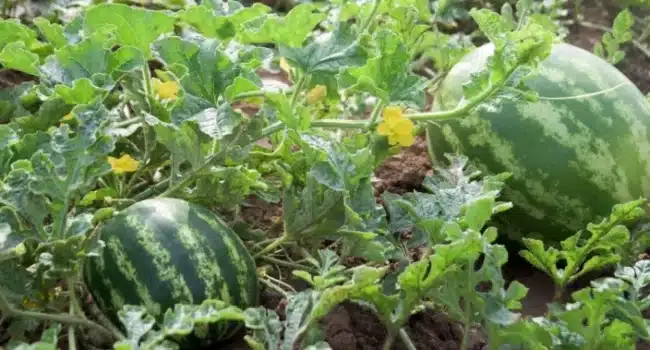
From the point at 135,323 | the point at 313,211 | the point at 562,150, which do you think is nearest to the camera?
the point at 135,323

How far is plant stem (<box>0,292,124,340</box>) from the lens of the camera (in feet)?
4.93

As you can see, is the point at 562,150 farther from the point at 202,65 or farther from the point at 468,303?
the point at 202,65

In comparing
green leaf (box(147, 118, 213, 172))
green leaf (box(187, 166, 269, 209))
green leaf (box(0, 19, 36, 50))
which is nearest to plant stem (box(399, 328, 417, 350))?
green leaf (box(187, 166, 269, 209))

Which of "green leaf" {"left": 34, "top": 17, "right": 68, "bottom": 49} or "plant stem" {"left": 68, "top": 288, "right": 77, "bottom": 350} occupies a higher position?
"green leaf" {"left": 34, "top": 17, "right": 68, "bottom": 49}

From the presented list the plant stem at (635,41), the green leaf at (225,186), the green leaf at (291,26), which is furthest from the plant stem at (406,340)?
the plant stem at (635,41)

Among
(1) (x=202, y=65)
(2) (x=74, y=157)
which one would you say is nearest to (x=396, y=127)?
(1) (x=202, y=65)

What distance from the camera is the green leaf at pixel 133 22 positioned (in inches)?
69.2

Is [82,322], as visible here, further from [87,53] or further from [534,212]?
[534,212]

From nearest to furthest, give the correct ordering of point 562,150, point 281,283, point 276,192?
point 281,283, point 276,192, point 562,150

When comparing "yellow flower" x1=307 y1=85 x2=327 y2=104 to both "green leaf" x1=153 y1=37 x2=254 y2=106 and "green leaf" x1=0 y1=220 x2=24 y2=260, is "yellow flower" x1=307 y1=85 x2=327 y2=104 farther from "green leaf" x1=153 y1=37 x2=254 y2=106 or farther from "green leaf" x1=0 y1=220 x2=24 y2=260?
"green leaf" x1=0 y1=220 x2=24 y2=260

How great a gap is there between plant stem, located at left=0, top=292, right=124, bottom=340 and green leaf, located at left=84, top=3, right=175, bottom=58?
1.82ft

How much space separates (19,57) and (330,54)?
24.2 inches

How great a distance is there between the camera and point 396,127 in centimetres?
187

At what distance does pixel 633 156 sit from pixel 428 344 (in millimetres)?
722
